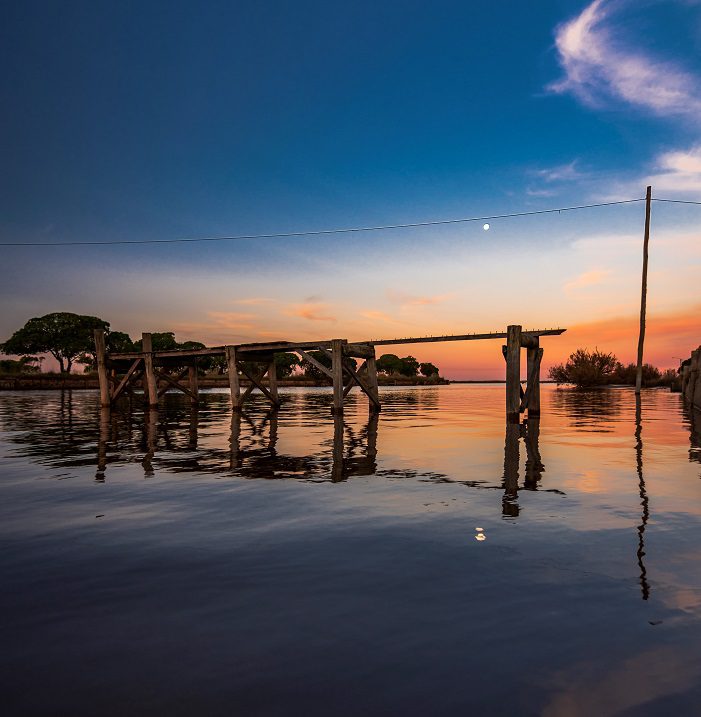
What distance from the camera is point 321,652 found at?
106 inches

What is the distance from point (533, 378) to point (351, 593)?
1666 centimetres

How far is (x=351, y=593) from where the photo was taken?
345cm

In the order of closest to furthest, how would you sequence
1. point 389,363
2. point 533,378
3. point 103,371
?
point 533,378 → point 103,371 → point 389,363

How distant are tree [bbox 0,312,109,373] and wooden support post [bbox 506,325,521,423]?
6908cm

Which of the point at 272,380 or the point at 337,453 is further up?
the point at 272,380

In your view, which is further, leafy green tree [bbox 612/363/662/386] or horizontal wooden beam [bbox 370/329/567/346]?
leafy green tree [bbox 612/363/662/386]

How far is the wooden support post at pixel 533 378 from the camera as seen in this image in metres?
18.7

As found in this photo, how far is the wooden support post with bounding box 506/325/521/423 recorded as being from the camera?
55.8ft

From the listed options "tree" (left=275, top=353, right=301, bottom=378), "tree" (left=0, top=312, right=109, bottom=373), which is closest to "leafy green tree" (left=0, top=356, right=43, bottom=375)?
"tree" (left=0, top=312, right=109, bottom=373)

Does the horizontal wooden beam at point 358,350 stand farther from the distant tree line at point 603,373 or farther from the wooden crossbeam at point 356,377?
the distant tree line at point 603,373

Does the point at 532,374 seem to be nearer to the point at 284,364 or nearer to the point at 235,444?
the point at 235,444

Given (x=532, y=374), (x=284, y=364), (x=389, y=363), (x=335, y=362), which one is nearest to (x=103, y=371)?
(x=335, y=362)

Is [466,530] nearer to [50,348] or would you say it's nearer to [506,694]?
[506,694]

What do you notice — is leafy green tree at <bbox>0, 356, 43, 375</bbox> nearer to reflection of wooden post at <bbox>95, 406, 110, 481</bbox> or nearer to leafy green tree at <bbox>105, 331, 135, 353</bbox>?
leafy green tree at <bbox>105, 331, 135, 353</bbox>
